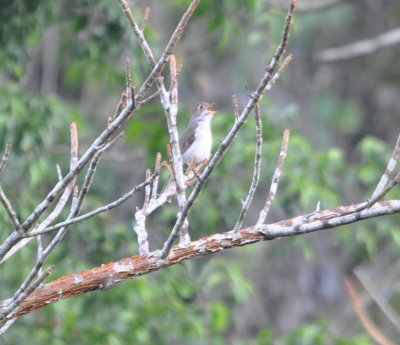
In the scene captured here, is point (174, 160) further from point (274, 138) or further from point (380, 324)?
point (380, 324)

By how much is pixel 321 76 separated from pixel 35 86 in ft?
16.2

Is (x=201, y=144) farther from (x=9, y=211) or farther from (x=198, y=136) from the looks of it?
(x=9, y=211)

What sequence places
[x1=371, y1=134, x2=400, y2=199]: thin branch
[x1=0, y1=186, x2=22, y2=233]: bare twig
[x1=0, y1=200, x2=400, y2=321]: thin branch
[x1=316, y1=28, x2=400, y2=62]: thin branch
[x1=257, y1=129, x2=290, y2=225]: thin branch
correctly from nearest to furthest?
[x1=0, y1=186, x2=22, y2=233]: bare twig < [x1=371, y1=134, x2=400, y2=199]: thin branch < [x1=0, y1=200, x2=400, y2=321]: thin branch < [x1=257, y1=129, x2=290, y2=225]: thin branch < [x1=316, y1=28, x2=400, y2=62]: thin branch

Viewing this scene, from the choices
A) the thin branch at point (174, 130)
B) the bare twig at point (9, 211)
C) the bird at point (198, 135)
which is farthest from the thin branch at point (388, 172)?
the bird at point (198, 135)

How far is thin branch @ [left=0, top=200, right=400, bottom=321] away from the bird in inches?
169

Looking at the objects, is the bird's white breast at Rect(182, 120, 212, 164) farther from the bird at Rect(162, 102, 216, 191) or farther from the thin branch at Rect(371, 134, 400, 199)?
the thin branch at Rect(371, 134, 400, 199)

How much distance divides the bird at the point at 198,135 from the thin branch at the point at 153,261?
429cm

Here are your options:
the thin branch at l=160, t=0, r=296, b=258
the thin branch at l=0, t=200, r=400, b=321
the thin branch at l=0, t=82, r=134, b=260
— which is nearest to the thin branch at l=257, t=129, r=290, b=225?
the thin branch at l=0, t=200, r=400, b=321

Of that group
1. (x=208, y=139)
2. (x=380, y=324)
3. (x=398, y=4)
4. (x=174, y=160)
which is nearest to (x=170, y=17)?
(x=398, y=4)

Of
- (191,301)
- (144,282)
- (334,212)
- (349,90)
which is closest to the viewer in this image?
(334,212)

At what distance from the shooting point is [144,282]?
8102 mm

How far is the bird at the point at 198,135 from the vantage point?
788 cm

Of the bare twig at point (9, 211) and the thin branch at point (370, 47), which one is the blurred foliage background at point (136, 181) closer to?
the thin branch at point (370, 47)

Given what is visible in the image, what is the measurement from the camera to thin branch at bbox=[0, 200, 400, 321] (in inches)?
134
